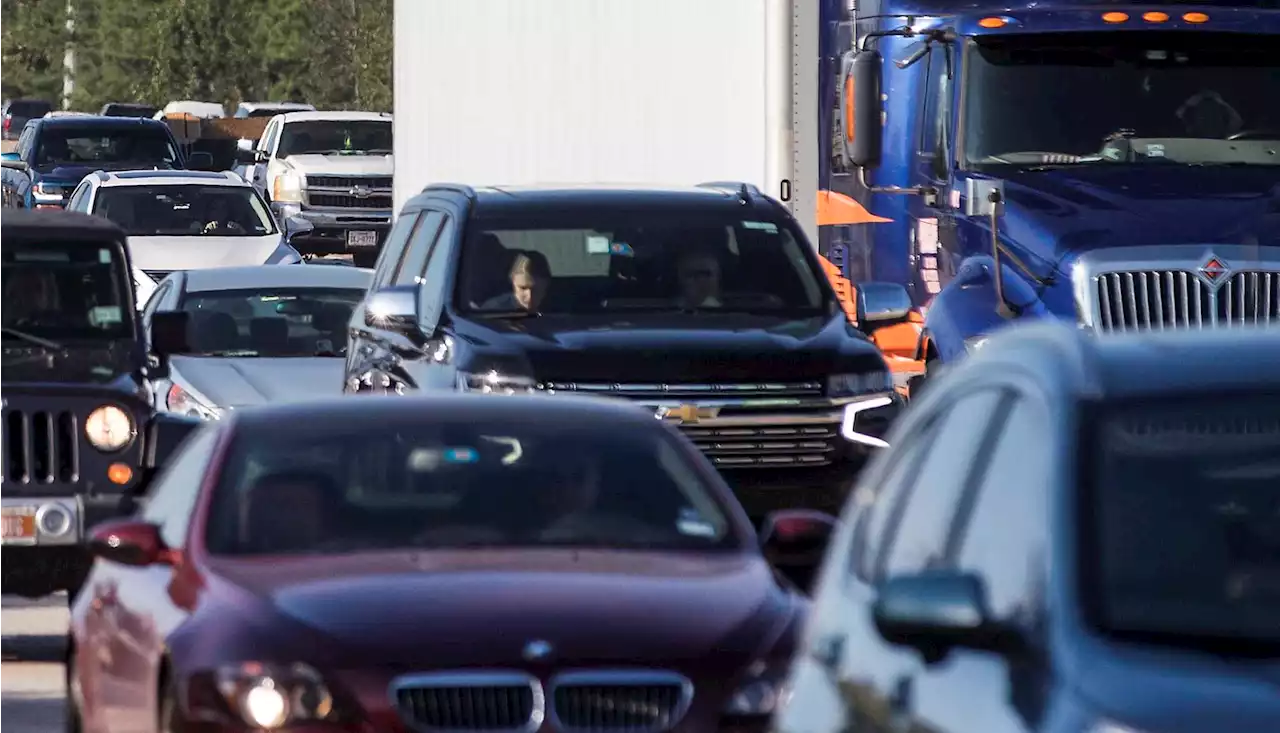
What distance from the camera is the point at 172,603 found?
8109mm

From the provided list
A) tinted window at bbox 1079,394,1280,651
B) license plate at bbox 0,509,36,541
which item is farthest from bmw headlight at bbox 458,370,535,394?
tinted window at bbox 1079,394,1280,651

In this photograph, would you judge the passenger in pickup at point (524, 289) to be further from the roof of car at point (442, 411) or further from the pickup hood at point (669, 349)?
the roof of car at point (442, 411)

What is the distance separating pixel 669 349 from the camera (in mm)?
13391

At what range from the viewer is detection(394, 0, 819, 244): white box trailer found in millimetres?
17969

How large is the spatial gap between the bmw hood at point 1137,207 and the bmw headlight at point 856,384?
4.15ft

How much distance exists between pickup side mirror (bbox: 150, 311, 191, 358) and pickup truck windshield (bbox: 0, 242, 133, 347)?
6.6 inches

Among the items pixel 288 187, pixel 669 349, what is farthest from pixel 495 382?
pixel 288 187

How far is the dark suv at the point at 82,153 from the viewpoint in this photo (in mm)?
37938

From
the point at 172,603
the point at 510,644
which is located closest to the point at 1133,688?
the point at 510,644

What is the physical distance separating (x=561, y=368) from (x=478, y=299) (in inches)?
37.0

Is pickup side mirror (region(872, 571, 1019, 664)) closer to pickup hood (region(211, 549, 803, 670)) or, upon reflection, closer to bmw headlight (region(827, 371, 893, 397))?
pickup hood (region(211, 549, 803, 670))

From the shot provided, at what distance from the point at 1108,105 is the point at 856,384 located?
2.42 meters

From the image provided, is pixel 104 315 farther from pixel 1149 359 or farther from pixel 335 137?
pixel 335 137

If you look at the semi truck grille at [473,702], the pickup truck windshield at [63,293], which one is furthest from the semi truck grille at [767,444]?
the semi truck grille at [473,702]
